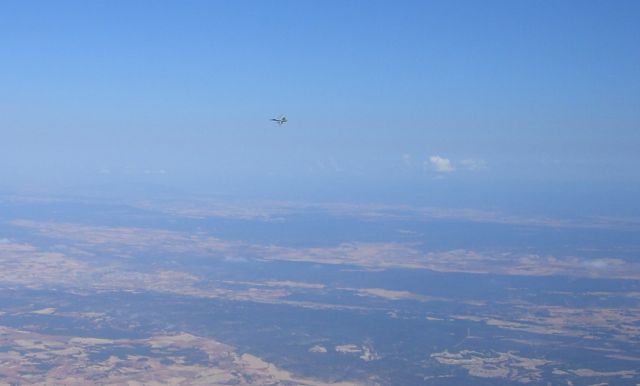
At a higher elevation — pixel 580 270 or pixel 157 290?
pixel 580 270

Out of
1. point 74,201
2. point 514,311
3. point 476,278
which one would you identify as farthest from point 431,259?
point 74,201

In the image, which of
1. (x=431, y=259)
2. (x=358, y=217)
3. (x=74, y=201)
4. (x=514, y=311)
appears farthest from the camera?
(x=74, y=201)

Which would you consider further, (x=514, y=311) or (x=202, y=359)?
(x=514, y=311)

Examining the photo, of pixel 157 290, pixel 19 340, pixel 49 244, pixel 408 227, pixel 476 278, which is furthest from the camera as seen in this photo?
pixel 408 227

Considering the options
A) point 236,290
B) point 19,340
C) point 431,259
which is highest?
point 431,259

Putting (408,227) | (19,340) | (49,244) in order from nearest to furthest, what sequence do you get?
1. (19,340)
2. (49,244)
3. (408,227)

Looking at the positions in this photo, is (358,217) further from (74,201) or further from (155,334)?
(155,334)

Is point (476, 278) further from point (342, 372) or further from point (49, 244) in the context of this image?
point (49, 244)

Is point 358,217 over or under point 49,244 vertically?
over

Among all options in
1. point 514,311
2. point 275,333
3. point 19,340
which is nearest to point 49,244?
point 19,340
